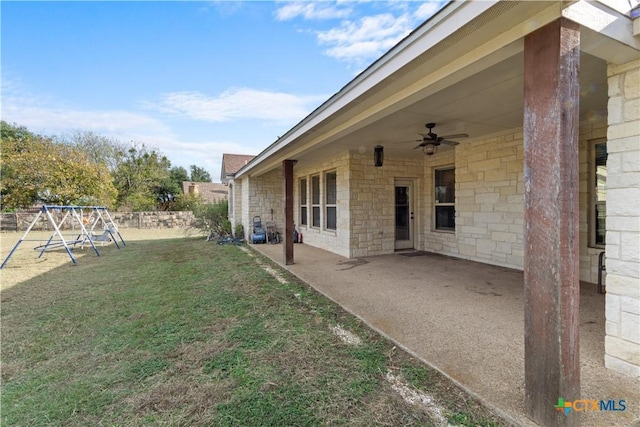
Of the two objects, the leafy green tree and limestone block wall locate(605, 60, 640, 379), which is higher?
the leafy green tree

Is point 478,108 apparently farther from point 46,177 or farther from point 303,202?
point 46,177

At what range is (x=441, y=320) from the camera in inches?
124

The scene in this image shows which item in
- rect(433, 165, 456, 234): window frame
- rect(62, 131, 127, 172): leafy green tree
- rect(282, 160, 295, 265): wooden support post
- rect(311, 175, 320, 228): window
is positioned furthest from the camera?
rect(62, 131, 127, 172): leafy green tree

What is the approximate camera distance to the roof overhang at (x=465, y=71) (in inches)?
68.4

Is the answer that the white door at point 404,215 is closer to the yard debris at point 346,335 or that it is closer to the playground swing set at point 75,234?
the yard debris at point 346,335

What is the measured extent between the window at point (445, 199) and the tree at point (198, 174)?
4079cm

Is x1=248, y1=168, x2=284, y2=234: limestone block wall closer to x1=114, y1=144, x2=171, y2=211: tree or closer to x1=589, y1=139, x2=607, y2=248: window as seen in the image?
x1=589, y1=139, x2=607, y2=248: window

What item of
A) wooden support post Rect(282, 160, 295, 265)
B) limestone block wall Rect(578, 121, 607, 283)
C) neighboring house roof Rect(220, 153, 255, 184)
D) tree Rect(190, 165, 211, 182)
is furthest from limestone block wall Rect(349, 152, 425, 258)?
tree Rect(190, 165, 211, 182)

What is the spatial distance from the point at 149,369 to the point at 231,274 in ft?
11.1

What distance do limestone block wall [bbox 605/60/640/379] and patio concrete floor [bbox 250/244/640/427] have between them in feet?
0.77

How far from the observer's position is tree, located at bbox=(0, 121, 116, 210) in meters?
15.3

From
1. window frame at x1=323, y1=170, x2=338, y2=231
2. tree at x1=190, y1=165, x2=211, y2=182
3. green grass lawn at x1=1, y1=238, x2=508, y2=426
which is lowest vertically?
green grass lawn at x1=1, y1=238, x2=508, y2=426

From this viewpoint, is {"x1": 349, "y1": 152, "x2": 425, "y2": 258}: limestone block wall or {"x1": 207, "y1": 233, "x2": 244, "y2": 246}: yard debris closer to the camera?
{"x1": 349, "y1": 152, "x2": 425, "y2": 258}: limestone block wall

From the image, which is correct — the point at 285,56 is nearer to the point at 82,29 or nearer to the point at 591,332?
the point at 82,29
